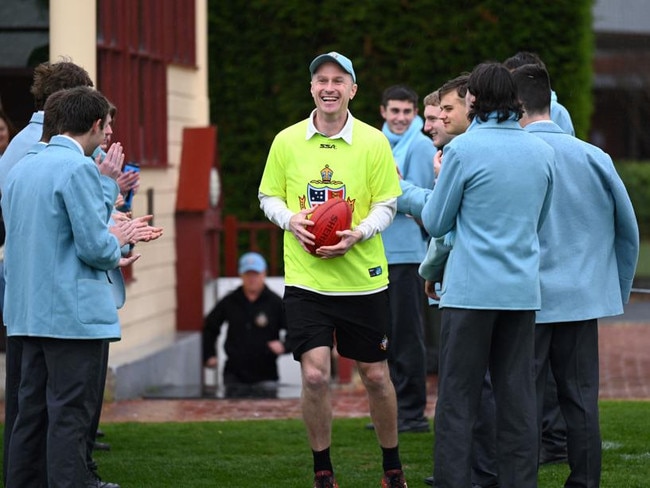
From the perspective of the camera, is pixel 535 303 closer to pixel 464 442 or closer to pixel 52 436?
pixel 464 442

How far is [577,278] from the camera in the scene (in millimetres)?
6426

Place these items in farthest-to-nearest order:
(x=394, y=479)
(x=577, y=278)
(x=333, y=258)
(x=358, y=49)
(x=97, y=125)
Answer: (x=358, y=49) < (x=394, y=479) < (x=333, y=258) < (x=577, y=278) < (x=97, y=125)

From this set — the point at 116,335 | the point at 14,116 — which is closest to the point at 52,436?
the point at 116,335

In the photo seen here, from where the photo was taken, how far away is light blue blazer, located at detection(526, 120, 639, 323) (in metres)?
6.41

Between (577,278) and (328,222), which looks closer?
(577,278)

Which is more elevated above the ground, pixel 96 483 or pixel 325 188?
pixel 325 188

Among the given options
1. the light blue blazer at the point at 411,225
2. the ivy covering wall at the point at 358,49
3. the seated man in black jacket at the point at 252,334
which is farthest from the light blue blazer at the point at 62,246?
the ivy covering wall at the point at 358,49

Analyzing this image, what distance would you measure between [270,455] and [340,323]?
1652 millimetres

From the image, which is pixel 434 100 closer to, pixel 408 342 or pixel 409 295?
pixel 409 295

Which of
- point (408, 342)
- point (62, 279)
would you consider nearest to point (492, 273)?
point (62, 279)

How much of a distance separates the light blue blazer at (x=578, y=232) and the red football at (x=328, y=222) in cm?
97

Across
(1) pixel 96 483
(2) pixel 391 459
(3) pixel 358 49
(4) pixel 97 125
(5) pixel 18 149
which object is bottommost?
(1) pixel 96 483

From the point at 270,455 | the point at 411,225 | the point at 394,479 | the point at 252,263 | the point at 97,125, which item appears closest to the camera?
the point at 97,125

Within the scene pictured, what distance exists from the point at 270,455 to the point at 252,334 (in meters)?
4.08
